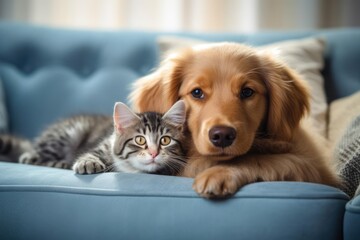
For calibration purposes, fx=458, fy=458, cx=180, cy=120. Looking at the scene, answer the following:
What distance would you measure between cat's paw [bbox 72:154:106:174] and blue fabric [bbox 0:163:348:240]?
36mm

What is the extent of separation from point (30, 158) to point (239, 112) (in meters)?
1.12

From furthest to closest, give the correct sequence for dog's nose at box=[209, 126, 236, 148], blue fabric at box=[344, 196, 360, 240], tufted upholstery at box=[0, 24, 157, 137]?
tufted upholstery at box=[0, 24, 157, 137]
dog's nose at box=[209, 126, 236, 148]
blue fabric at box=[344, 196, 360, 240]

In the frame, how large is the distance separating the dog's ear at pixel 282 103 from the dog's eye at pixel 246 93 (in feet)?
0.35

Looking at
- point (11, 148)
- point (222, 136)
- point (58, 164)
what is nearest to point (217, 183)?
point (222, 136)

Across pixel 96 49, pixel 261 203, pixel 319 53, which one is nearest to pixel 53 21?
pixel 96 49

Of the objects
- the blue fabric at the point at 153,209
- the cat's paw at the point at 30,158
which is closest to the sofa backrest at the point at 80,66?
the cat's paw at the point at 30,158

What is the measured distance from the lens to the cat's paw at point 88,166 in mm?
1645

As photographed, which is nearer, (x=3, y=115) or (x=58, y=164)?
(x=58, y=164)

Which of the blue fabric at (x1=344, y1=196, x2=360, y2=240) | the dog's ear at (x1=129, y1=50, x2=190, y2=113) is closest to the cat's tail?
the dog's ear at (x1=129, y1=50, x2=190, y2=113)

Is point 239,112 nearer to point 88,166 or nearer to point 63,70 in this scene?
point 88,166

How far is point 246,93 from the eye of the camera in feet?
5.71

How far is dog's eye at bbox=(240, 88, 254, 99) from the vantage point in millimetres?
1728

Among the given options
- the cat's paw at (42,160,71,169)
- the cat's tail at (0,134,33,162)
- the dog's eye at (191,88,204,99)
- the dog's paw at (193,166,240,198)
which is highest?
the dog's eye at (191,88,204,99)

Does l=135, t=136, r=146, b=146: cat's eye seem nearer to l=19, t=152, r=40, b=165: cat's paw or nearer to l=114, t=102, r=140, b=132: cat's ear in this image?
l=114, t=102, r=140, b=132: cat's ear
